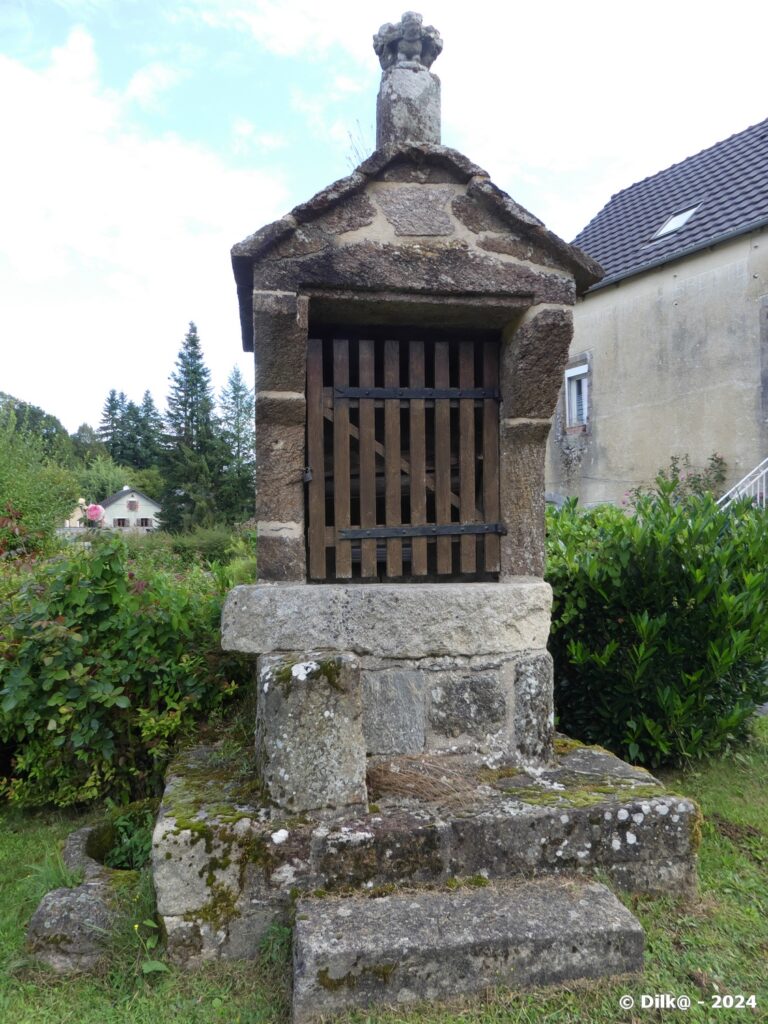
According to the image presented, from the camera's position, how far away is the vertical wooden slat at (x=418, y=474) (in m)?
2.55

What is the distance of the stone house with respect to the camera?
875cm

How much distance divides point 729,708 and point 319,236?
322 centimetres

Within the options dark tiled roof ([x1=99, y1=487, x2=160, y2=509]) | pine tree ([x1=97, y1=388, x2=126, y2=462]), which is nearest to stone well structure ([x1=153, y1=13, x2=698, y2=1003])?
dark tiled roof ([x1=99, y1=487, x2=160, y2=509])

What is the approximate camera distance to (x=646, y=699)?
3537 mm

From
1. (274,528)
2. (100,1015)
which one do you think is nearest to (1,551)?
(274,528)

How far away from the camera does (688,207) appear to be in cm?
1025

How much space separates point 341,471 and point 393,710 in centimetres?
89

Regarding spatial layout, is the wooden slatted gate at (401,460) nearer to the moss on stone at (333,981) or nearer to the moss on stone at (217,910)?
the moss on stone at (217,910)

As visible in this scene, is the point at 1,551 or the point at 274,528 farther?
the point at 1,551

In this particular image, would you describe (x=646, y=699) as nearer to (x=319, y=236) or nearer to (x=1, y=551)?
(x=319, y=236)

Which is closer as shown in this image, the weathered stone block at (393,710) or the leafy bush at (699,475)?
the weathered stone block at (393,710)

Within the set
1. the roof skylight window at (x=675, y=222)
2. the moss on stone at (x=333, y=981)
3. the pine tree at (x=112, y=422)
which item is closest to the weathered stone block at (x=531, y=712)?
the moss on stone at (x=333, y=981)

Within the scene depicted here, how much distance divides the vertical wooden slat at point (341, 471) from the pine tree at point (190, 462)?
20.6 meters

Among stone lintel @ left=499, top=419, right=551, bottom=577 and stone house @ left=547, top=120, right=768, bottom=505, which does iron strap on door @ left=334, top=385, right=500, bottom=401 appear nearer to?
stone lintel @ left=499, top=419, right=551, bottom=577
